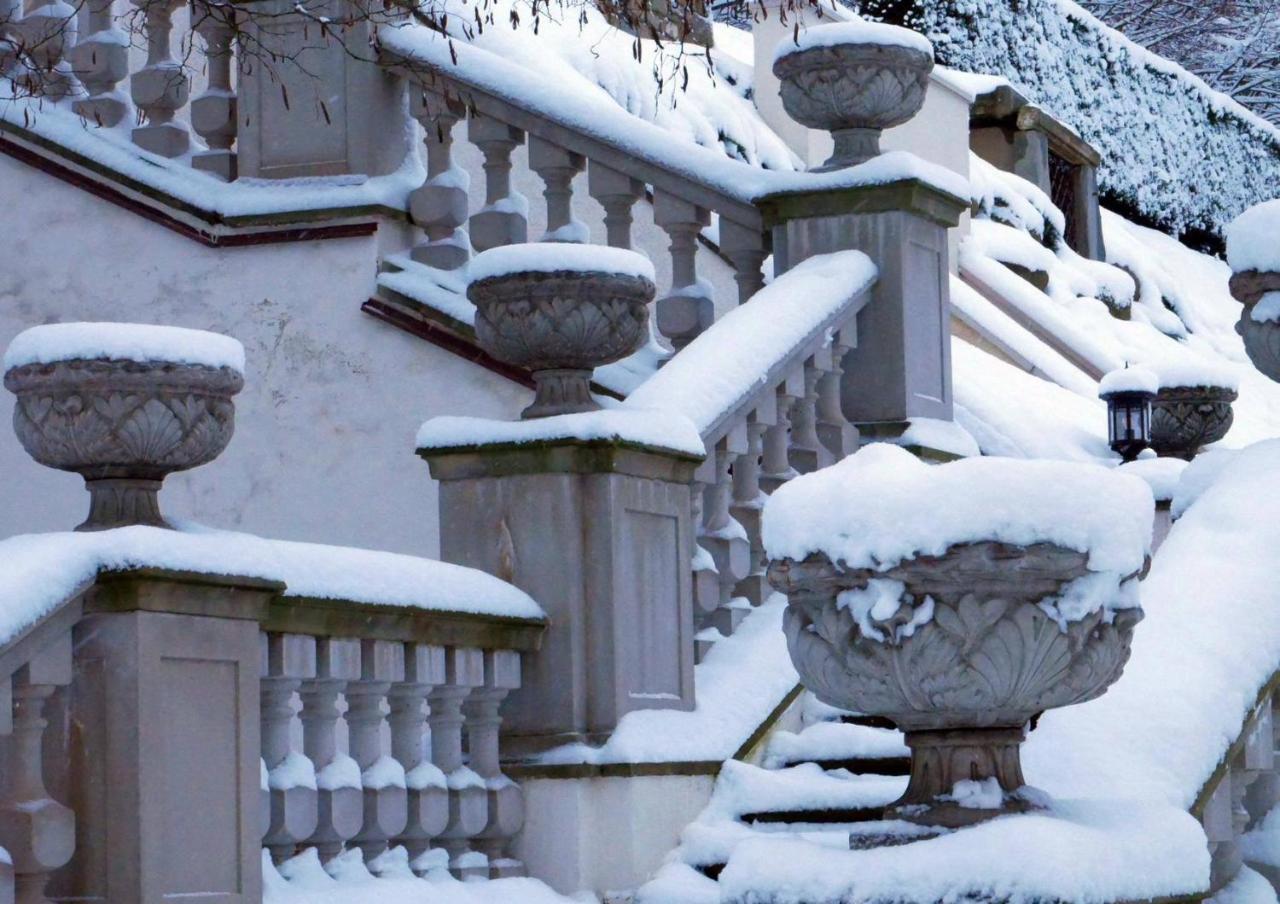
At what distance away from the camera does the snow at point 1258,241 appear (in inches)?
288

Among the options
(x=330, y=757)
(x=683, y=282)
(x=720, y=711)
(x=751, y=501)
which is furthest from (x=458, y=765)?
(x=683, y=282)

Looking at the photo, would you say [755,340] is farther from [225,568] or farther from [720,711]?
[225,568]

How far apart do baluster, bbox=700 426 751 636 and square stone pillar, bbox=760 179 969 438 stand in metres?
1.14

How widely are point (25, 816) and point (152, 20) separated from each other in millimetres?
5440

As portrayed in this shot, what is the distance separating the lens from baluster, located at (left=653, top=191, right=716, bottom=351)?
27.7 feet

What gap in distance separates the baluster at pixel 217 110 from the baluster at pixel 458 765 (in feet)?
12.3

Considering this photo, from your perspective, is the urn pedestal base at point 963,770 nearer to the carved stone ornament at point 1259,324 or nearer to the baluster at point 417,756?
the baluster at point 417,756

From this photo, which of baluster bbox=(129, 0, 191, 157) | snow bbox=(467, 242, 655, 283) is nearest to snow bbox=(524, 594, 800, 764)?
snow bbox=(467, 242, 655, 283)

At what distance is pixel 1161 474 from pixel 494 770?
12.1ft

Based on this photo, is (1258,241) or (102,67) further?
(102,67)

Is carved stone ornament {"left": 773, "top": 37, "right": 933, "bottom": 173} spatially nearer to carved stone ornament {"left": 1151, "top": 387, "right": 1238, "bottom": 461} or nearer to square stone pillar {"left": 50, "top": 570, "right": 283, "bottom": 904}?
carved stone ornament {"left": 1151, "top": 387, "right": 1238, "bottom": 461}

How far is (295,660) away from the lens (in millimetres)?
5422

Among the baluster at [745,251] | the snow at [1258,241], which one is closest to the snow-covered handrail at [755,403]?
the baluster at [745,251]

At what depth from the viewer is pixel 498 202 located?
29.0ft
